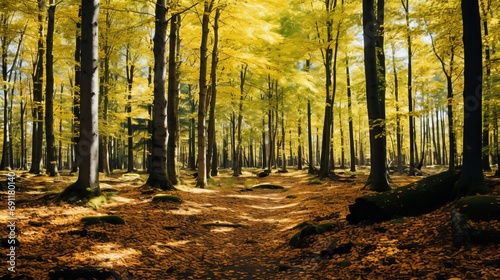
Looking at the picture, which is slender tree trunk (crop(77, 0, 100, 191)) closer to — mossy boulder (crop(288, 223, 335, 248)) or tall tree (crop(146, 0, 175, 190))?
tall tree (crop(146, 0, 175, 190))

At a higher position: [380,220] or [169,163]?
[169,163]

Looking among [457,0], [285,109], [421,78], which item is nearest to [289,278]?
[457,0]

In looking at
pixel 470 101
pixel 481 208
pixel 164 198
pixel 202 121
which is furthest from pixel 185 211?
pixel 470 101

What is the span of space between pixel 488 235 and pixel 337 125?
29137 mm

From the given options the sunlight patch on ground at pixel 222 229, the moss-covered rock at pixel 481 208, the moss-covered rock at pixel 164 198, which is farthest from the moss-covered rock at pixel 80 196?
the moss-covered rock at pixel 481 208

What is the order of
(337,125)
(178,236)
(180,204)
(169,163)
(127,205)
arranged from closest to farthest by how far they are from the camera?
(178,236)
(127,205)
(180,204)
(169,163)
(337,125)

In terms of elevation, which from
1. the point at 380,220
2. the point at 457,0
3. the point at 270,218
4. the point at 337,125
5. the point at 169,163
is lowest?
the point at 270,218

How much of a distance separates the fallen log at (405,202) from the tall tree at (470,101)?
0.54 metres

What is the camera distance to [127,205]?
27.9ft

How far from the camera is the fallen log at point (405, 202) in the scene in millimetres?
6539

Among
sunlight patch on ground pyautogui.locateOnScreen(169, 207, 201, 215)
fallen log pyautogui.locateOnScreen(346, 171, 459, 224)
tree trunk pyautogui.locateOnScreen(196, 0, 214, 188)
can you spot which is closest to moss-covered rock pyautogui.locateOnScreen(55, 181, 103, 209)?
sunlight patch on ground pyautogui.locateOnScreen(169, 207, 201, 215)

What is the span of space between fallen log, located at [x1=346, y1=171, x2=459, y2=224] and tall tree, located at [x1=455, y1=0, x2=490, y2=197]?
1.77ft

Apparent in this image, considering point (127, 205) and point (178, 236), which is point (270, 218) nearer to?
point (178, 236)

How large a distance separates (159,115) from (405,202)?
8069 millimetres
